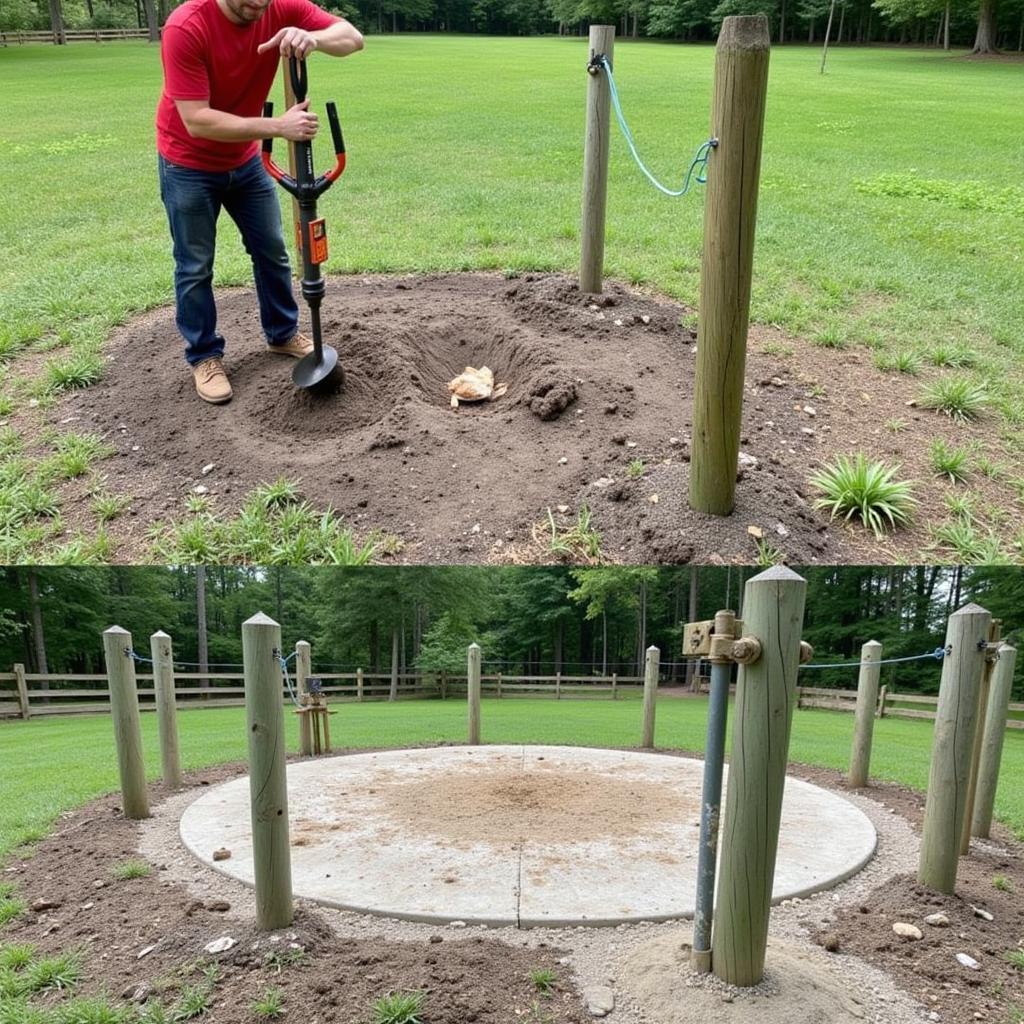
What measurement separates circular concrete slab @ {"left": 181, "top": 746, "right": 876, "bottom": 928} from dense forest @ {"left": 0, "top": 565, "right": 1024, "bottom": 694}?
321 inches

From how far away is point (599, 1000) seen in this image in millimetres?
2711

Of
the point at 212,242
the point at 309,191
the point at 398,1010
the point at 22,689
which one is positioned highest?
the point at 309,191

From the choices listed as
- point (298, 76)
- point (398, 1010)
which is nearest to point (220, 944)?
point (398, 1010)

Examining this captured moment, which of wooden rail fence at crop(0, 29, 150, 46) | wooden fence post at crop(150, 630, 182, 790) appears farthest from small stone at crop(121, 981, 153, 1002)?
wooden rail fence at crop(0, 29, 150, 46)

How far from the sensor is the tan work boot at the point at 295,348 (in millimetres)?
5238

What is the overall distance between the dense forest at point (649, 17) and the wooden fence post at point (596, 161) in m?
35.0

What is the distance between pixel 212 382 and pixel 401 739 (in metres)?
4.73

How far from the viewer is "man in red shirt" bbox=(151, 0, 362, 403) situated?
415 centimetres

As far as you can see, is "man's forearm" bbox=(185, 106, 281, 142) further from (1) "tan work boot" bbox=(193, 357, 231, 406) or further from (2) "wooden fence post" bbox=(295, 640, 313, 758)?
(2) "wooden fence post" bbox=(295, 640, 313, 758)

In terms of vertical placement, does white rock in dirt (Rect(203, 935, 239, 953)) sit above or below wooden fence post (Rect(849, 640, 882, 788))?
above

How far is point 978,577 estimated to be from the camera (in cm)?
1321

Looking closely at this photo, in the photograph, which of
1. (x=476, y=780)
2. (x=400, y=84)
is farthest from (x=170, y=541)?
(x=400, y=84)

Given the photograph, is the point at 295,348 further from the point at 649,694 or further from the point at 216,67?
→ the point at 649,694

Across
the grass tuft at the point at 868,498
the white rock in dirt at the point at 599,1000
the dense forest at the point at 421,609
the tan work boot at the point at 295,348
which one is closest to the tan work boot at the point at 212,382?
the tan work boot at the point at 295,348
